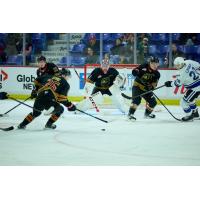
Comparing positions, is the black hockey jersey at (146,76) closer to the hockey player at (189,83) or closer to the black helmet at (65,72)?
the hockey player at (189,83)

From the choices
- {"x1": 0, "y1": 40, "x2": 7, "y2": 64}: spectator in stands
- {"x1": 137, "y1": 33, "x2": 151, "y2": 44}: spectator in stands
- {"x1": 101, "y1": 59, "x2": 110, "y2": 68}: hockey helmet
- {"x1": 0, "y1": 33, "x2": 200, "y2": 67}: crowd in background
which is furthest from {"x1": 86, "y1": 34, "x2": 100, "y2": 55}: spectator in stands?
{"x1": 0, "y1": 40, "x2": 7, "y2": 64}: spectator in stands

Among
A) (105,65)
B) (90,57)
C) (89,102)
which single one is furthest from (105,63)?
(89,102)

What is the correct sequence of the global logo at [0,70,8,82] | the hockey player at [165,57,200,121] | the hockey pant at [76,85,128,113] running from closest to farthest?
the global logo at [0,70,8,82]
the hockey player at [165,57,200,121]
the hockey pant at [76,85,128,113]

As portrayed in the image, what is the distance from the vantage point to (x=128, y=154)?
4.26 m

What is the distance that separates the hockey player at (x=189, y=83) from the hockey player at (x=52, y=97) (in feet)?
3.40

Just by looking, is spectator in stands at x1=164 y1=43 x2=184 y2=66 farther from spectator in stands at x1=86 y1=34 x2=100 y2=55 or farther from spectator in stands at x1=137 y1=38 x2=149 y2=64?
spectator in stands at x1=86 y1=34 x2=100 y2=55

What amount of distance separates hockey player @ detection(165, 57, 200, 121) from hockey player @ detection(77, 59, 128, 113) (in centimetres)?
46

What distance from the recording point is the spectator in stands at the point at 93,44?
4.65 meters

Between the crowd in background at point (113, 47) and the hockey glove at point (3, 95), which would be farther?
the hockey glove at point (3, 95)

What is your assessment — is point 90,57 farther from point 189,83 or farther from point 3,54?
point 189,83

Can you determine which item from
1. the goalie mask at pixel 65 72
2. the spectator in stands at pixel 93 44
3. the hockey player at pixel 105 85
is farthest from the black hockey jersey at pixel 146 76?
the goalie mask at pixel 65 72

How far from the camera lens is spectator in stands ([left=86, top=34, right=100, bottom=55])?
4653 mm
